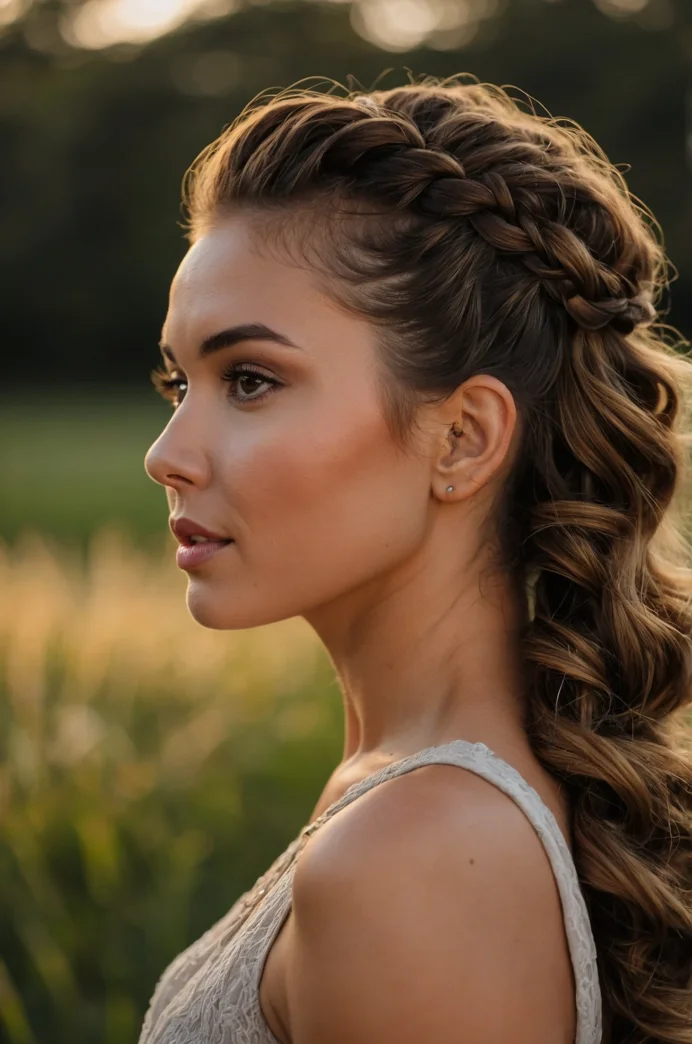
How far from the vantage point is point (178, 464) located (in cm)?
206

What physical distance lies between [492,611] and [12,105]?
42453 millimetres

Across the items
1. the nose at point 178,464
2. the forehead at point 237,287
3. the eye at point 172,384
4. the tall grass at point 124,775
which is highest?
the forehead at point 237,287

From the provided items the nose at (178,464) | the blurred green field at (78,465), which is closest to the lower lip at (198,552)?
the nose at (178,464)

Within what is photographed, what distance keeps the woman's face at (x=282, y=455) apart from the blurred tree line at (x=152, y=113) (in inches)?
1365

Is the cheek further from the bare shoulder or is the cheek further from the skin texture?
the bare shoulder

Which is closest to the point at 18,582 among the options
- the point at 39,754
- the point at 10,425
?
the point at 39,754

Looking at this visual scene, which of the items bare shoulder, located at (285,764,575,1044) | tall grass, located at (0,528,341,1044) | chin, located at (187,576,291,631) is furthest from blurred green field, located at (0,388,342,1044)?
bare shoulder, located at (285,764,575,1044)

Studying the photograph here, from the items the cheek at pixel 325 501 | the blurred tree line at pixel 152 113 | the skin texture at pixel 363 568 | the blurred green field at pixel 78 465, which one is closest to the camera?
the skin texture at pixel 363 568

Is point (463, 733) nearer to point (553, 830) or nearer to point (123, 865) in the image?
point (553, 830)

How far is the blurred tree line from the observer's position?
3672 centimetres

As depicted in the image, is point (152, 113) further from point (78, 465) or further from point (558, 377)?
point (558, 377)

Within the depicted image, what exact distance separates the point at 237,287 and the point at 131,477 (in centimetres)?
2232

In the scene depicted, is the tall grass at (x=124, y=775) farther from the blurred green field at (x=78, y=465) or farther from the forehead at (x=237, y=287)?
the blurred green field at (x=78, y=465)

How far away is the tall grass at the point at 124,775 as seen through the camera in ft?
13.4
